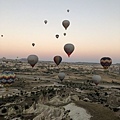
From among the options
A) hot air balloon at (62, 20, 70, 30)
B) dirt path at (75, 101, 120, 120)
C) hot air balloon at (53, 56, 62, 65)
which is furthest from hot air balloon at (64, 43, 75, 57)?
dirt path at (75, 101, 120, 120)

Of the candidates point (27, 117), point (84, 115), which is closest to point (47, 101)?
point (27, 117)

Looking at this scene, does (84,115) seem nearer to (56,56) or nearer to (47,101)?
(47,101)

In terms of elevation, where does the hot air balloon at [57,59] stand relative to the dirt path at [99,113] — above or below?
above

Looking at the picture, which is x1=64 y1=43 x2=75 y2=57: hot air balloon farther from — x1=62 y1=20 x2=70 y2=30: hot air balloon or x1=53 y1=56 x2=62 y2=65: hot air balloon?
x1=53 y1=56 x2=62 y2=65: hot air balloon

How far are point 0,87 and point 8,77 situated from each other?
3041 centimetres

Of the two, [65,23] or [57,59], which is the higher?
[65,23]

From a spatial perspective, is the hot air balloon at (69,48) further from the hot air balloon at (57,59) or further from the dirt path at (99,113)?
the dirt path at (99,113)

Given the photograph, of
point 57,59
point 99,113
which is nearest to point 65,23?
point 57,59

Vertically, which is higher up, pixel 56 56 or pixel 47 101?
pixel 56 56

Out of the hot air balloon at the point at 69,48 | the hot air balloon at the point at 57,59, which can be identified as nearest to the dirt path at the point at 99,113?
the hot air balloon at the point at 69,48

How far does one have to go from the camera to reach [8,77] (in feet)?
171

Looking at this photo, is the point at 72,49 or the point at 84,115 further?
the point at 72,49

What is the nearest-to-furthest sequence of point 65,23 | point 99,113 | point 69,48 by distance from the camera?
point 99,113, point 69,48, point 65,23

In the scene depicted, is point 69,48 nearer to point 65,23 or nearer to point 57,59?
point 65,23
